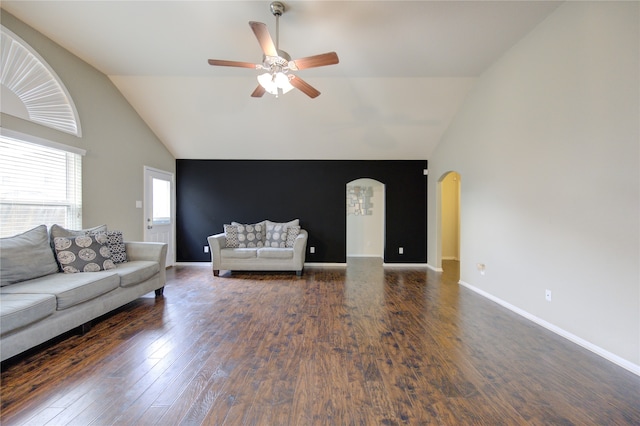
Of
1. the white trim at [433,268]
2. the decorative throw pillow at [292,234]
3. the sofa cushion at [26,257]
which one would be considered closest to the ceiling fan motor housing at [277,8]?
the sofa cushion at [26,257]

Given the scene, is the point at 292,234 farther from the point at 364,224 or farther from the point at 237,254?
the point at 364,224

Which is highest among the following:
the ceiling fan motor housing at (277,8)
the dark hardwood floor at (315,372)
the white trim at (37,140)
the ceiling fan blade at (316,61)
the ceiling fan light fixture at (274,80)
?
the ceiling fan motor housing at (277,8)

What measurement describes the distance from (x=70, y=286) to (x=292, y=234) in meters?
3.54

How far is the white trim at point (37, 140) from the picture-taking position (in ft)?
9.22

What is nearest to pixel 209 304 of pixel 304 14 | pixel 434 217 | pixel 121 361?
pixel 121 361

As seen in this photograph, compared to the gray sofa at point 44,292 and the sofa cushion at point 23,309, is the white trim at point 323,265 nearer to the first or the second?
the gray sofa at point 44,292

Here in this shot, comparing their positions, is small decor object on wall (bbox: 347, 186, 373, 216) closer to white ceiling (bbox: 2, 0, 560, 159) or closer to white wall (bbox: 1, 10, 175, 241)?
white ceiling (bbox: 2, 0, 560, 159)

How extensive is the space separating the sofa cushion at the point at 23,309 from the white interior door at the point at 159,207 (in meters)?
2.87

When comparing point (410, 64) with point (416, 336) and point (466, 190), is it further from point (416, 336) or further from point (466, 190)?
point (416, 336)

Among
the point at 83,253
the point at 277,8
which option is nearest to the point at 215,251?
the point at 83,253

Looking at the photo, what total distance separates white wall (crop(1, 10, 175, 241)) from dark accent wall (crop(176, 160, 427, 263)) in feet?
4.91

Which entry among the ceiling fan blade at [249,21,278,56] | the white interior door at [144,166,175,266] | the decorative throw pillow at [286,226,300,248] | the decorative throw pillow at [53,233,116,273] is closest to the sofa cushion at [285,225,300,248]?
the decorative throw pillow at [286,226,300,248]

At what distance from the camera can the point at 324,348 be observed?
235 centimetres

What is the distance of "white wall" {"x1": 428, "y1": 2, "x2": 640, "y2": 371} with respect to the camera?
2139 millimetres
